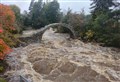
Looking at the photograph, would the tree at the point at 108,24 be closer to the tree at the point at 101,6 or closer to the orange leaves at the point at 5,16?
the tree at the point at 101,6

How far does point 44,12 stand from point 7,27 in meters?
12.2

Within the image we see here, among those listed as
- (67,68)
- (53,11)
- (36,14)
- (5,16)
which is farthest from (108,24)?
(36,14)

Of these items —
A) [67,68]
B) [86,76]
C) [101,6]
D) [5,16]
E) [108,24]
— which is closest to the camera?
[86,76]

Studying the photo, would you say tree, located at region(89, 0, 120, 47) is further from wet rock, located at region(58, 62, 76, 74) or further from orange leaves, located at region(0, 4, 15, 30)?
orange leaves, located at region(0, 4, 15, 30)

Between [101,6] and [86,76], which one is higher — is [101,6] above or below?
above

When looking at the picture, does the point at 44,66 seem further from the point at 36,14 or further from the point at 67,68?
the point at 36,14

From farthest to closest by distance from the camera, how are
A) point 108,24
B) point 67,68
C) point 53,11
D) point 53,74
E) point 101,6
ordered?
1. point 53,11
2. point 101,6
3. point 108,24
4. point 67,68
5. point 53,74

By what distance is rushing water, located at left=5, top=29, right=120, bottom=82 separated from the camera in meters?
15.3

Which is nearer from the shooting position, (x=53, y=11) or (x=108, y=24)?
(x=108, y=24)

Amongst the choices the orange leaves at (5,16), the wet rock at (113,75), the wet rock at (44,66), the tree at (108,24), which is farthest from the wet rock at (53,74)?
the tree at (108,24)

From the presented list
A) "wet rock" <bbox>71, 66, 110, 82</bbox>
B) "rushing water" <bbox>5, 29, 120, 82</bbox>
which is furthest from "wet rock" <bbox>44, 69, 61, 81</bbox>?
"wet rock" <bbox>71, 66, 110, 82</bbox>

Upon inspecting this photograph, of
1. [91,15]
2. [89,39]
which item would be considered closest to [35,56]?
[89,39]

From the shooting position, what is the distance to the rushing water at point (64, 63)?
1528cm

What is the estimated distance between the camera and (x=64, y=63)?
17.3 meters
